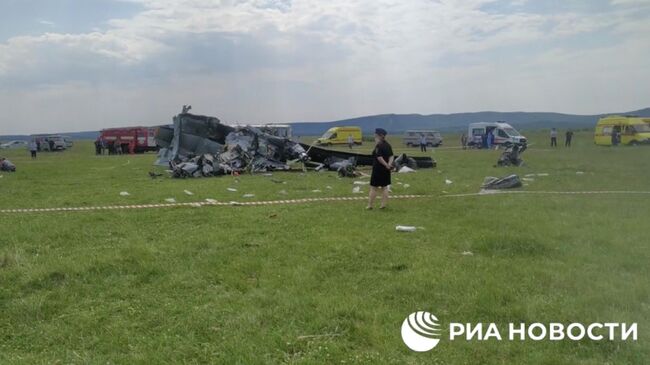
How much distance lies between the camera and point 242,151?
2130 cm

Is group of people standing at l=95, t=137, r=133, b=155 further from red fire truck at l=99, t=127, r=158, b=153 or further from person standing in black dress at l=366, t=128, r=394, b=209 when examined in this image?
person standing in black dress at l=366, t=128, r=394, b=209

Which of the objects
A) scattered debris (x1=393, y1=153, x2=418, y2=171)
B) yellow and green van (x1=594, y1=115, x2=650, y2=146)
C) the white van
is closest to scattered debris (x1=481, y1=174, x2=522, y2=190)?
scattered debris (x1=393, y1=153, x2=418, y2=171)

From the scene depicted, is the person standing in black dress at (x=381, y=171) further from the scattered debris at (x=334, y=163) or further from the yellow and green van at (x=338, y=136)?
the yellow and green van at (x=338, y=136)

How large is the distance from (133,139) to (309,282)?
4603cm

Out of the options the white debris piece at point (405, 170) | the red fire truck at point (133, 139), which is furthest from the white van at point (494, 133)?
the red fire truck at point (133, 139)

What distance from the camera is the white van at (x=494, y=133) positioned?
4253 centimetres

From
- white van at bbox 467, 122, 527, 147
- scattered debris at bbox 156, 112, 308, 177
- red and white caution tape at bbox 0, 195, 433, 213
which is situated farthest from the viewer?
white van at bbox 467, 122, 527, 147

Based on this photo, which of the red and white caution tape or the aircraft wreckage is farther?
the aircraft wreckage

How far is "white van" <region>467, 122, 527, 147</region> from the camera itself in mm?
42531

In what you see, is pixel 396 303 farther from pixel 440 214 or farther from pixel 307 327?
pixel 440 214

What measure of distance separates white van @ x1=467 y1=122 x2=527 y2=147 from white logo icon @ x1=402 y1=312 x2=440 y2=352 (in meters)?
39.8

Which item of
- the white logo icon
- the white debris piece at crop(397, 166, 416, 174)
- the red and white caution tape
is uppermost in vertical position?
the white debris piece at crop(397, 166, 416, 174)

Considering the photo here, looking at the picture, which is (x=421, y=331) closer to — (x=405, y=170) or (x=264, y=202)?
(x=264, y=202)

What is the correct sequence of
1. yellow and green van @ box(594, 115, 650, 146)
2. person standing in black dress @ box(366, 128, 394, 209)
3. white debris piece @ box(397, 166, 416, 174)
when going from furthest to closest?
yellow and green van @ box(594, 115, 650, 146) → white debris piece @ box(397, 166, 416, 174) → person standing in black dress @ box(366, 128, 394, 209)
